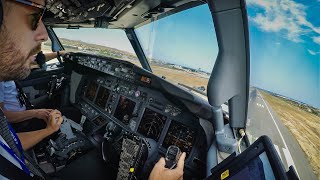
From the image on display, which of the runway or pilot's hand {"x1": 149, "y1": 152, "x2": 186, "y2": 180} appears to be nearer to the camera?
pilot's hand {"x1": 149, "y1": 152, "x2": 186, "y2": 180}

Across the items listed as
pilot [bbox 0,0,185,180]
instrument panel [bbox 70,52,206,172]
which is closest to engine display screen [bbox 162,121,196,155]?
instrument panel [bbox 70,52,206,172]

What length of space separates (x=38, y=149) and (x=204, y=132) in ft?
5.78

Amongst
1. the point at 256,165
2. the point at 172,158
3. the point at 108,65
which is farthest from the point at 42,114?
the point at 256,165

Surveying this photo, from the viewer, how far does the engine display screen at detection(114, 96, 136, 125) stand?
3.21 metres

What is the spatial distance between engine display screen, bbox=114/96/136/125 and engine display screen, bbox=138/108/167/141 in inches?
11.0

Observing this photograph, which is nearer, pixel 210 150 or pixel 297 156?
pixel 210 150

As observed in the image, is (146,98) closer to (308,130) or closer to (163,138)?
(163,138)

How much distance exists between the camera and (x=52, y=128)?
217cm

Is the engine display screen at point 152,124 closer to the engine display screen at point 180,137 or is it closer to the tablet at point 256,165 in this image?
the engine display screen at point 180,137

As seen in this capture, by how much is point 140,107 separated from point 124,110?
0.33m

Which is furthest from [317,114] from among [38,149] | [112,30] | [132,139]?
[112,30]

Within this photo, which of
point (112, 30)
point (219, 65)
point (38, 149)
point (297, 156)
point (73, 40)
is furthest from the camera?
point (73, 40)

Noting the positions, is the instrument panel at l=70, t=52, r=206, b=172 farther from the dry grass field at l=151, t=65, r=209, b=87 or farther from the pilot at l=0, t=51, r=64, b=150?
the pilot at l=0, t=51, r=64, b=150

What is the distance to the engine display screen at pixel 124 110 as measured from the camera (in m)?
3.21
